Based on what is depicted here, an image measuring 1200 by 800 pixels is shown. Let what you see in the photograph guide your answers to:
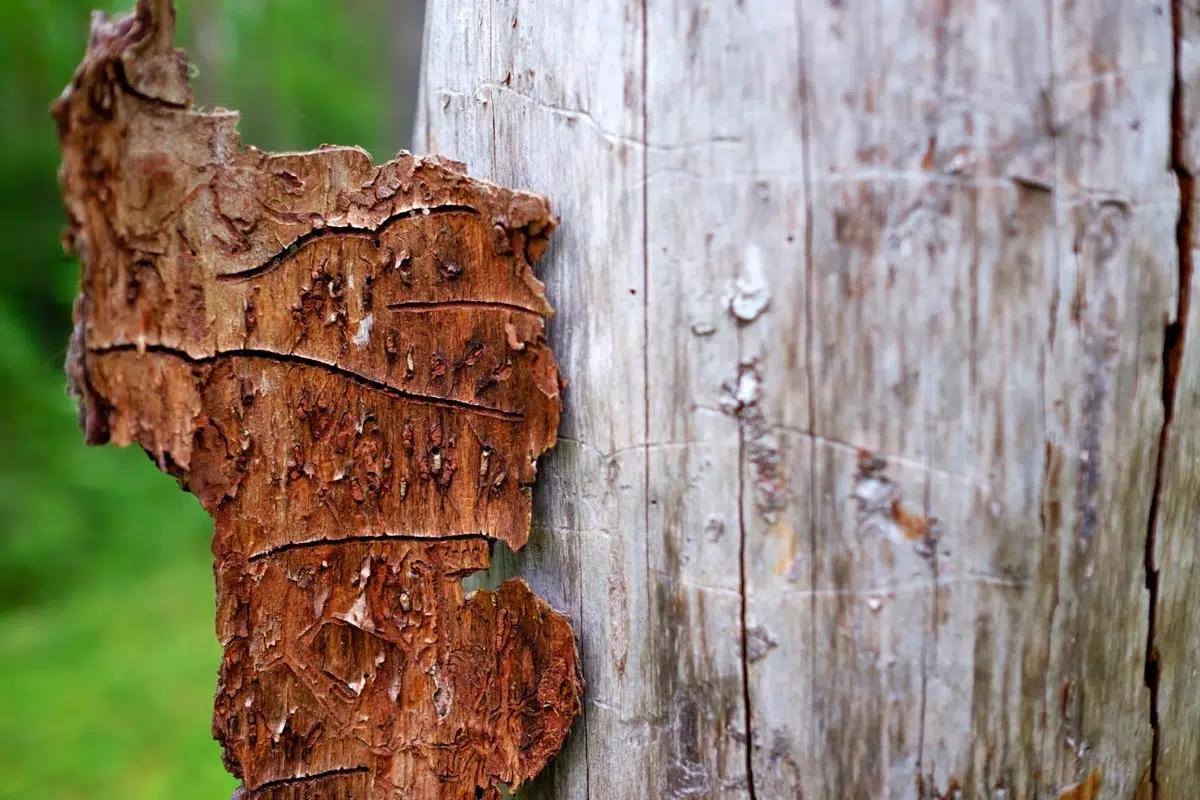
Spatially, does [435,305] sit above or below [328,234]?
below

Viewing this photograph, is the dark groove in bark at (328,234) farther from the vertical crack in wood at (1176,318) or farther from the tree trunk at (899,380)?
the vertical crack in wood at (1176,318)

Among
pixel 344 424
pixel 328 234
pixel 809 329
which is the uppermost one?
pixel 328 234

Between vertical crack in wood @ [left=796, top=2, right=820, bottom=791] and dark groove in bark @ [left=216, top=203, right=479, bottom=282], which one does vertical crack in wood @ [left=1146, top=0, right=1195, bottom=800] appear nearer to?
vertical crack in wood @ [left=796, top=2, right=820, bottom=791]

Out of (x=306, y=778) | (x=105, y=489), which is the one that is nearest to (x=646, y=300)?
(x=306, y=778)

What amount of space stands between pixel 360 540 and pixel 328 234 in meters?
0.46

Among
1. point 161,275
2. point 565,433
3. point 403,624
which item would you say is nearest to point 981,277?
point 565,433

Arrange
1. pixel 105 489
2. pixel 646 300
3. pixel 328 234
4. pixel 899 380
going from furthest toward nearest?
pixel 105 489, pixel 328 234, pixel 646 300, pixel 899 380

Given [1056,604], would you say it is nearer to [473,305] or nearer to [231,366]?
[473,305]

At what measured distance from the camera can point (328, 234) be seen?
1.27m

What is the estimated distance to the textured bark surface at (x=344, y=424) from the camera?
1218mm

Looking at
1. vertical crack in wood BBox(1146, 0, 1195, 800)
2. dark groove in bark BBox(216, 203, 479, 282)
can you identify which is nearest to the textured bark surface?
dark groove in bark BBox(216, 203, 479, 282)

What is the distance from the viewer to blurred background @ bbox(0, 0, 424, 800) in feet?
14.5

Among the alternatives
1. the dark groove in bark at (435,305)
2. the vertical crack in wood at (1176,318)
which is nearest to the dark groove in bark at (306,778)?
the dark groove in bark at (435,305)

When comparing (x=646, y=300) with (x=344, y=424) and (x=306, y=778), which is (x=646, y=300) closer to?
(x=344, y=424)
